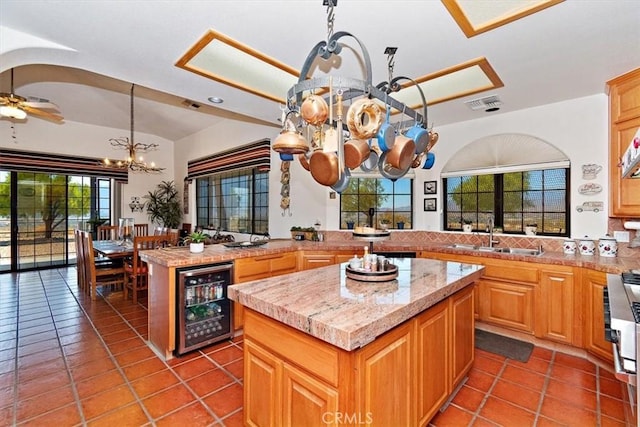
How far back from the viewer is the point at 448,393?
6.22ft

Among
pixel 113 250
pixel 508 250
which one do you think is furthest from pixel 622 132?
pixel 113 250

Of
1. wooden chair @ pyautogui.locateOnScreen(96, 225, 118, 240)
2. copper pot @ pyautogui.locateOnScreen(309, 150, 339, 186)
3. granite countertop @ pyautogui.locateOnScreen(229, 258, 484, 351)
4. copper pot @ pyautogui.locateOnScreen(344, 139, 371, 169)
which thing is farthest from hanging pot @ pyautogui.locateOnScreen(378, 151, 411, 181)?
wooden chair @ pyautogui.locateOnScreen(96, 225, 118, 240)

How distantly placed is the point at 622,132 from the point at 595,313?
1.61 m

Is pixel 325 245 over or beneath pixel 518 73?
beneath

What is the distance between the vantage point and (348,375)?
114 cm

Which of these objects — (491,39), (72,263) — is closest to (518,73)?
(491,39)

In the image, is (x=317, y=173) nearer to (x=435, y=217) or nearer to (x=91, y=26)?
(x=91, y=26)

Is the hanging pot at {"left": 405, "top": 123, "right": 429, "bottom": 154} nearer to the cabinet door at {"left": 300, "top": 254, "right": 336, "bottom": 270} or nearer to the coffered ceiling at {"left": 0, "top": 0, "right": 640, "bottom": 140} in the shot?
the coffered ceiling at {"left": 0, "top": 0, "right": 640, "bottom": 140}

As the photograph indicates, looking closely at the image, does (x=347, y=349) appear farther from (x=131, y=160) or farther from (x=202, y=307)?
(x=131, y=160)

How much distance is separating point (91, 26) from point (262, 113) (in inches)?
70.0

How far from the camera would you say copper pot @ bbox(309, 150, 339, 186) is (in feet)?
5.21

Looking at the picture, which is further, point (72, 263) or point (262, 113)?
point (72, 263)

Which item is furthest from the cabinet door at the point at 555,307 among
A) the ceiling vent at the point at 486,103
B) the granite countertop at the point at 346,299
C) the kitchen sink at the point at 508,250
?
the ceiling vent at the point at 486,103

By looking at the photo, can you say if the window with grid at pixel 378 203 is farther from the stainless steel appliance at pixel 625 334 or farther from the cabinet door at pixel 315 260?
the stainless steel appliance at pixel 625 334
